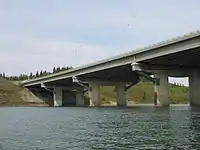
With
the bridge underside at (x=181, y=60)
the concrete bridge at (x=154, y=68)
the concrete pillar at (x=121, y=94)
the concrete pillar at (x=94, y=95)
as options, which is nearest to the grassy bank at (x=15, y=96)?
the concrete bridge at (x=154, y=68)

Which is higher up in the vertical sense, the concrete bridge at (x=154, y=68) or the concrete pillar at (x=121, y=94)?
the concrete bridge at (x=154, y=68)

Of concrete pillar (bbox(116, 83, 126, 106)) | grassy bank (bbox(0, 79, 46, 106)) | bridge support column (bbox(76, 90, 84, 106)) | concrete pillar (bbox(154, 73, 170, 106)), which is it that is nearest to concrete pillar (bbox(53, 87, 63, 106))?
bridge support column (bbox(76, 90, 84, 106))

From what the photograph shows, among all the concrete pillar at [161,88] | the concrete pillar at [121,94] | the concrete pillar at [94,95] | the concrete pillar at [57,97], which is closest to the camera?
the concrete pillar at [161,88]

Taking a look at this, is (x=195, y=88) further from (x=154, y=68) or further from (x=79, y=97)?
(x=79, y=97)

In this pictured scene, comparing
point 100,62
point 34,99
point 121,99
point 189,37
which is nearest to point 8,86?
point 34,99

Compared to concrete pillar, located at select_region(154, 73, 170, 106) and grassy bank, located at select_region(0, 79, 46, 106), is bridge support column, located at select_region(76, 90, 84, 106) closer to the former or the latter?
grassy bank, located at select_region(0, 79, 46, 106)

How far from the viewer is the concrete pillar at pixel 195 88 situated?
109762 millimetres

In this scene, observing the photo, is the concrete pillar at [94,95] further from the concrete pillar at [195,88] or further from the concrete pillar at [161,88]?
the concrete pillar at [195,88]

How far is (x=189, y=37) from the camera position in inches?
3177

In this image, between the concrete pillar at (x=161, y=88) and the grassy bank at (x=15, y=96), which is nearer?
the concrete pillar at (x=161, y=88)

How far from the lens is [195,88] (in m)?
111

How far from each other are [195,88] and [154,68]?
14.7 m

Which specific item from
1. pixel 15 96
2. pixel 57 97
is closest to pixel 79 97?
pixel 57 97

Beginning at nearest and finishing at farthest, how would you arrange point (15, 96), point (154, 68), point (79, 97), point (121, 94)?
point (154, 68) → point (121, 94) → point (15, 96) → point (79, 97)
